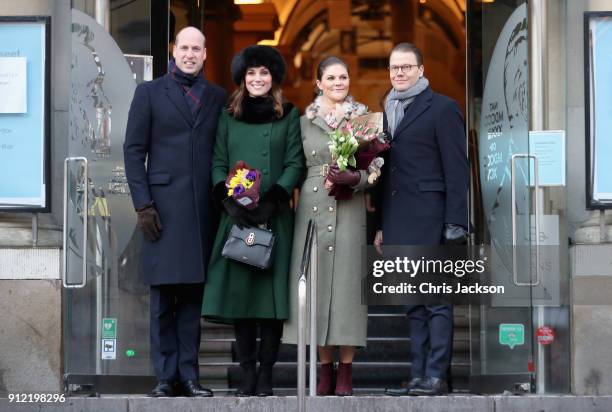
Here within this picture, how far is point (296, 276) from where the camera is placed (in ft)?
33.1

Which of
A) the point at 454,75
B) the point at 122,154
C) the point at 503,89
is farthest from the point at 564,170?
the point at 454,75

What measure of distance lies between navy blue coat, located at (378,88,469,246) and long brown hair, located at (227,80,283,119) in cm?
75

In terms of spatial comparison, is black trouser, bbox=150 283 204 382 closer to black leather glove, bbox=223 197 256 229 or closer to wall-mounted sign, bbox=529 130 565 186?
black leather glove, bbox=223 197 256 229

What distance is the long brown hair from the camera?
33.3 feet

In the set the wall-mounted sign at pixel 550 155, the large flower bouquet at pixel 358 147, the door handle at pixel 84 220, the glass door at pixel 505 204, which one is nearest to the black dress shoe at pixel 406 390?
the glass door at pixel 505 204

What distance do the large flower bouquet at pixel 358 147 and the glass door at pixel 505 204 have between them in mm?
1190

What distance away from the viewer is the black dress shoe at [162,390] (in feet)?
32.8

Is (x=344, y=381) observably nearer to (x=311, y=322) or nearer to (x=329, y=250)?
(x=311, y=322)

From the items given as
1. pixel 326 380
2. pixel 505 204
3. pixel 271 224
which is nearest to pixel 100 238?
pixel 271 224

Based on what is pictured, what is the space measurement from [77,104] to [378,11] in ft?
26.7

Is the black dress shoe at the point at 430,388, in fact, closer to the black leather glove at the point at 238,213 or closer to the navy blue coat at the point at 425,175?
the navy blue coat at the point at 425,175

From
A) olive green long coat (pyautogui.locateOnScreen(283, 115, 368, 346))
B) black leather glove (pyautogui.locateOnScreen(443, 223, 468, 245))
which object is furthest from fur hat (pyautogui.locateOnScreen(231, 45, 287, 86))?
black leather glove (pyautogui.locateOnScreen(443, 223, 468, 245))

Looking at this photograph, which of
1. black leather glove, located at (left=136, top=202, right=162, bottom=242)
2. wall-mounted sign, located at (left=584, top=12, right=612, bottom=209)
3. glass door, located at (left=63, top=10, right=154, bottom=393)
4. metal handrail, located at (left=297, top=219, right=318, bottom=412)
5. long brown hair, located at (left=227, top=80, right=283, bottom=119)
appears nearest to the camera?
metal handrail, located at (left=297, top=219, right=318, bottom=412)

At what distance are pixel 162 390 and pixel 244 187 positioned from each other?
4.54 ft
